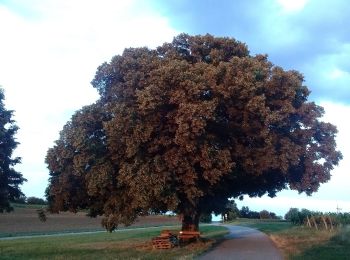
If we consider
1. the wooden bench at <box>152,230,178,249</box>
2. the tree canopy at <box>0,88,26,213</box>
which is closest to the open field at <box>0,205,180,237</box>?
the tree canopy at <box>0,88,26,213</box>

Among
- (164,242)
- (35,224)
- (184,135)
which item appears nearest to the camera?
(184,135)

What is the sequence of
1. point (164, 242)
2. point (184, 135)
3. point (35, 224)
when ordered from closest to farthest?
point (184, 135)
point (164, 242)
point (35, 224)

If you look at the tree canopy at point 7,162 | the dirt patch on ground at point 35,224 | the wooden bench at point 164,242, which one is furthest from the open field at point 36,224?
the wooden bench at point 164,242

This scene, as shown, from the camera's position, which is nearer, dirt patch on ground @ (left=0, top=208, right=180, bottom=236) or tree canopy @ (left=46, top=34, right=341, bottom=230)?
tree canopy @ (left=46, top=34, right=341, bottom=230)

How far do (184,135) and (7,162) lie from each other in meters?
12.4

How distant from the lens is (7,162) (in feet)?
105

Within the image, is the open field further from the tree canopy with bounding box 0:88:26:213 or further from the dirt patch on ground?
the tree canopy with bounding box 0:88:26:213

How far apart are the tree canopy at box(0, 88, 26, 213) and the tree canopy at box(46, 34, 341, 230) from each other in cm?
228

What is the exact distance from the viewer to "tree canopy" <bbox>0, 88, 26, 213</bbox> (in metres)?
31.5

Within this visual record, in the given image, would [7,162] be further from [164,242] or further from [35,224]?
[35,224]

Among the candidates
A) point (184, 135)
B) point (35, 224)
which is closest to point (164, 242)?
point (184, 135)

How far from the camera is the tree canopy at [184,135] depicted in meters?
25.5

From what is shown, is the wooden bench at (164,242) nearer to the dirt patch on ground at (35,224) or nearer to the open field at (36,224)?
the open field at (36,224)

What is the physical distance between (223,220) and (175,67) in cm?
8923
